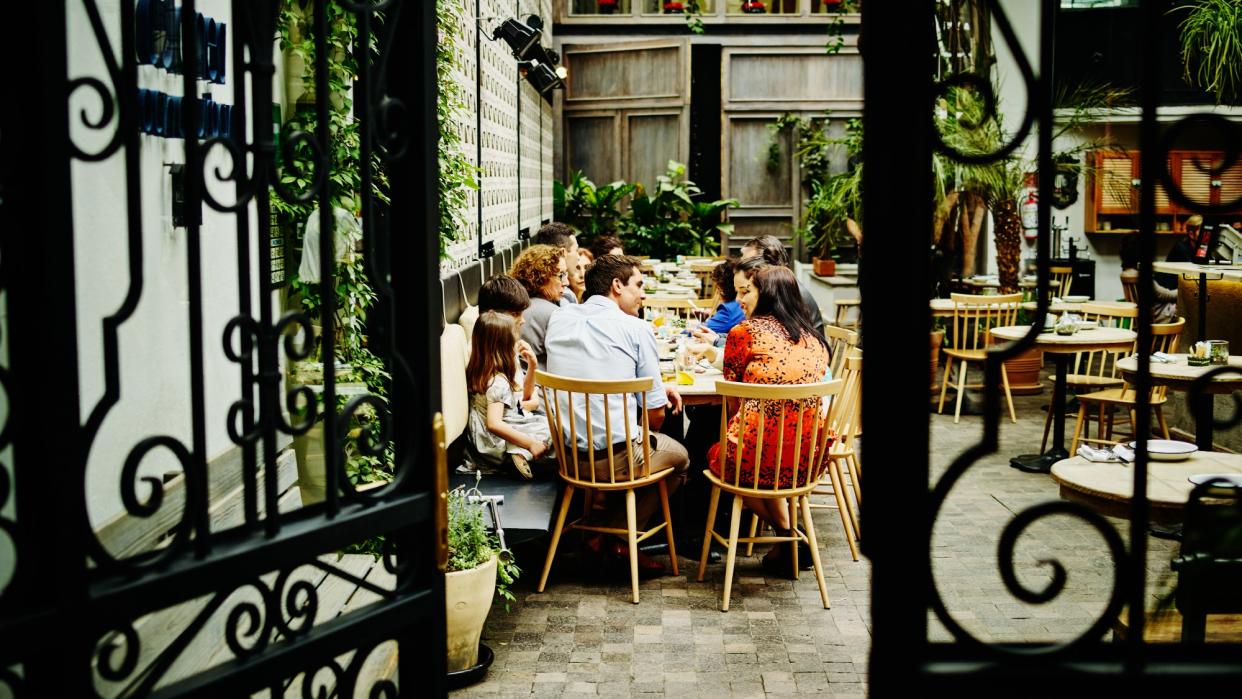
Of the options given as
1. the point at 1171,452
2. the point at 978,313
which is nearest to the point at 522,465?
the point at 1171,452

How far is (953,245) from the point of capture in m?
10.5

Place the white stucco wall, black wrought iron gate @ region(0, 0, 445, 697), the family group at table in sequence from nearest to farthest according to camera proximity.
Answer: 1. black wrought iron gate @ region(0, 0, 445, 697)
2. the white stucco wall
3. the family group at table

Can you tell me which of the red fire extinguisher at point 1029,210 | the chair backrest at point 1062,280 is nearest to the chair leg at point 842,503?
the chair backrest at point 1062,280

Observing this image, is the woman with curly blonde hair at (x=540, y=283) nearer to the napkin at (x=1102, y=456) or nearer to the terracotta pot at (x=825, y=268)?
the napkin at (x=1102, y=456)

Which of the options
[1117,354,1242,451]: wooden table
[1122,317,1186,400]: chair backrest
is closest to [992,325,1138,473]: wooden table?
[1122,317,1186,400]: chair backrest

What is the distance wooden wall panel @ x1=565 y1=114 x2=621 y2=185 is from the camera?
1393cm

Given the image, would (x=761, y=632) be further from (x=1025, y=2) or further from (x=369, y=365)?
(x=1025, y=2)

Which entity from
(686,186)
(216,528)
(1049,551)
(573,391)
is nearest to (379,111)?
(216,528)

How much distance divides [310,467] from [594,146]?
10682mm

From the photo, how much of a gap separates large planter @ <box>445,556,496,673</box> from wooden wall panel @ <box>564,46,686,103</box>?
10361 mm

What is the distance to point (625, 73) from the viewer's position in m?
13.6

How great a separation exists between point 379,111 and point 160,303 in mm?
1149

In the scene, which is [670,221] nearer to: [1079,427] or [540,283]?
[1079,427]

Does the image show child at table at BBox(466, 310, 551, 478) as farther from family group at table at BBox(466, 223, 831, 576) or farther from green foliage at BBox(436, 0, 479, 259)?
green foliage at BBox(436, 0, 479, 259)
